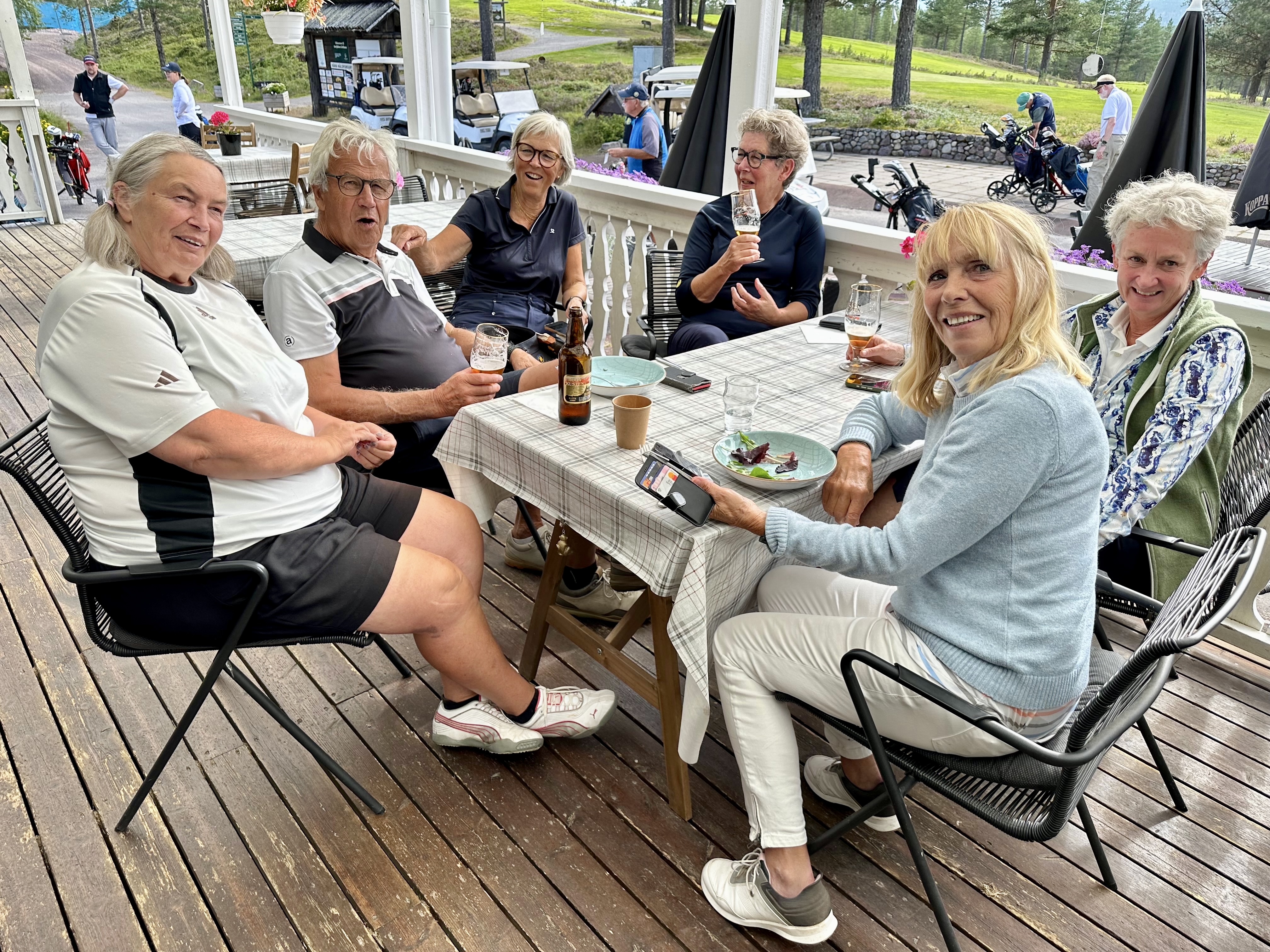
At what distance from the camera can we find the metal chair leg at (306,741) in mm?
1741

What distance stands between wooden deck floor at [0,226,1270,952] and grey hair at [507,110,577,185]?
1.79 m

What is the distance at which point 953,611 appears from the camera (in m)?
1.38

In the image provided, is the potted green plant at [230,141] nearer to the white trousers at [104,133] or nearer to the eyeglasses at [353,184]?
the eyeglasses at [353,184]

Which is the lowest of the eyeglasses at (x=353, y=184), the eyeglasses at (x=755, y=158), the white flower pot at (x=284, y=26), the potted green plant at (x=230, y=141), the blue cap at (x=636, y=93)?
the potted green plant at (x=230, y=141)

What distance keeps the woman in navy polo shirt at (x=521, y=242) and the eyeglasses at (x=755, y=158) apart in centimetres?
61

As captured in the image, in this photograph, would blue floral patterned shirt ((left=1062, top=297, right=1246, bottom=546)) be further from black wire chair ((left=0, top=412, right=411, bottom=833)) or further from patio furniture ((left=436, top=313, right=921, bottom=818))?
black wire chair ((left=0, top=412, right=411, bottom=833))

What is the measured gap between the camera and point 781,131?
2828 millimetres

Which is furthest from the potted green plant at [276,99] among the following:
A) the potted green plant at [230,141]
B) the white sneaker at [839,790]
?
the white sneaker at [839,790]

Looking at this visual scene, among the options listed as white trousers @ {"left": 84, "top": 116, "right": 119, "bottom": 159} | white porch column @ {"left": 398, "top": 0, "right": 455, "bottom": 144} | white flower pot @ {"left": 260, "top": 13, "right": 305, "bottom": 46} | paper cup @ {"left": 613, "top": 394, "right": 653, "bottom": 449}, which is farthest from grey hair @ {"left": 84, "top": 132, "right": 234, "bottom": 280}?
white trousers @ {"left": 84, "top": 116, "right": 119, "bottom": 159}

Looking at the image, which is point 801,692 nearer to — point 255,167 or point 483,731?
point 483,731

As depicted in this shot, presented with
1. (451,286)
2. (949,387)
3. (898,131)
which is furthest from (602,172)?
(898,131)

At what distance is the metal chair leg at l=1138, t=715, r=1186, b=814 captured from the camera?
1.88m

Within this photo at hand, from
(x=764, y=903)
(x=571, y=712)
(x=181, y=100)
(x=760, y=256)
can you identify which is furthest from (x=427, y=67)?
(x=181, y=100)

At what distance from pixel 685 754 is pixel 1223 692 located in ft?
5.57
